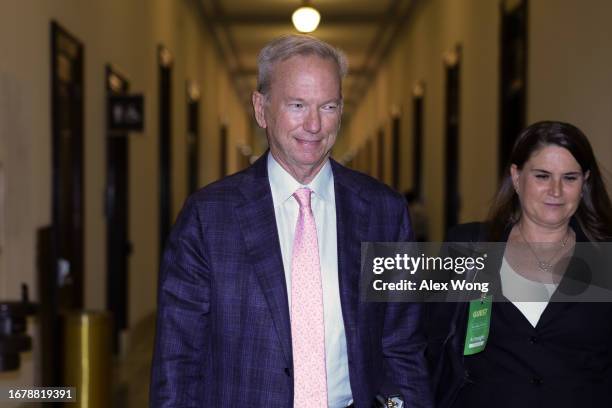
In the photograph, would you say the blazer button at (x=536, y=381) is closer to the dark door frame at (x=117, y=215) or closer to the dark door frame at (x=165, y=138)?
the dark door frame at (x=117, y=215)

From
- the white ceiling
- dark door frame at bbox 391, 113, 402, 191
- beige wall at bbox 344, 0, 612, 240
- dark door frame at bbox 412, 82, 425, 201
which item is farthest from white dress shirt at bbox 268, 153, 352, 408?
dark door frame at bbox 391, 113, 402, 191

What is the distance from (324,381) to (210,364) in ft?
0.92

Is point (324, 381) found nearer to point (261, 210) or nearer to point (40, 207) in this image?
point (261, 210)

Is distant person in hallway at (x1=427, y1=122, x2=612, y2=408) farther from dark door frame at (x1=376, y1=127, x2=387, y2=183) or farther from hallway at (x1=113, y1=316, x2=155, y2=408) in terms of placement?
dark door frame at (x1=376, y1=127, x2=387, y2=183)

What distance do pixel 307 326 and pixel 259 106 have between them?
0.56 metres

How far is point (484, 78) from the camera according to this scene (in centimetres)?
793

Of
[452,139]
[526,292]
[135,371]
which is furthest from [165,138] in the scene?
[526,292]

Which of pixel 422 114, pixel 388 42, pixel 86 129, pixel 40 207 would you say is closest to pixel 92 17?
pixel 86 129

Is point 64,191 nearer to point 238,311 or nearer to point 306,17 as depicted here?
point 306,17

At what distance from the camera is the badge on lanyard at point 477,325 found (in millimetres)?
2301

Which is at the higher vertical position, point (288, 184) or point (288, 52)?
point (288, 52)

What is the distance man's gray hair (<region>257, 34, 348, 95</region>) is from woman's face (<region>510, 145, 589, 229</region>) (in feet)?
2.38

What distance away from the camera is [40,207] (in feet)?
16.4

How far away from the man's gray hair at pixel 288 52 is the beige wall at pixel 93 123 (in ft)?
8.69
